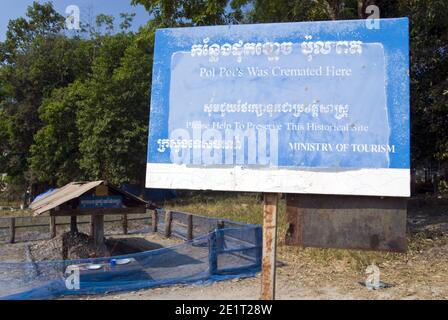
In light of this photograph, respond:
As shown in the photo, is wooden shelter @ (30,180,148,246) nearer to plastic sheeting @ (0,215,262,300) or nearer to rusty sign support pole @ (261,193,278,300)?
plastic sheeting @ (0,215,262,300)

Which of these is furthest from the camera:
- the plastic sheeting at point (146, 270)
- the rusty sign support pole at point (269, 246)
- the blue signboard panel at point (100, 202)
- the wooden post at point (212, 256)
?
the blue signboard panel at point (100, 202)

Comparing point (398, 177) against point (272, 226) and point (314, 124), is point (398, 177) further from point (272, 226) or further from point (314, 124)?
point (272, 226)

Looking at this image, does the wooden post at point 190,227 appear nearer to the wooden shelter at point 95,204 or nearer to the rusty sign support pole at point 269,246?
the wooden shelter at point 95,204

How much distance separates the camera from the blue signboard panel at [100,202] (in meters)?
9.84

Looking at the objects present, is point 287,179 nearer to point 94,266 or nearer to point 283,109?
point 283,109

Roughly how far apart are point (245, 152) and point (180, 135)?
57 centimetres

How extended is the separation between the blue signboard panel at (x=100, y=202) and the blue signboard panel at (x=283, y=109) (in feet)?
20.8

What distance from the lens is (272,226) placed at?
401 cm

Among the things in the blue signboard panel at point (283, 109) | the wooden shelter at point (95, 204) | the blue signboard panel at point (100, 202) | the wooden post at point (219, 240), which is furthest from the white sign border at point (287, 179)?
the blue signboard panel at point (100, 202)

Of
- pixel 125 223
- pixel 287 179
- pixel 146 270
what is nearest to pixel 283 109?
pixel 287 179

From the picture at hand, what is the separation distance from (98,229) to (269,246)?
7112mm

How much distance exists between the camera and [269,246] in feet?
13.1

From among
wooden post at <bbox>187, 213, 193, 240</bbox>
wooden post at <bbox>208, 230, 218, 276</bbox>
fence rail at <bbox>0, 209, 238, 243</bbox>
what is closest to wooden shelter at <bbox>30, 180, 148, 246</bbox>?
fence rail at <bbox>0, 209, 238, 243</bbox>
